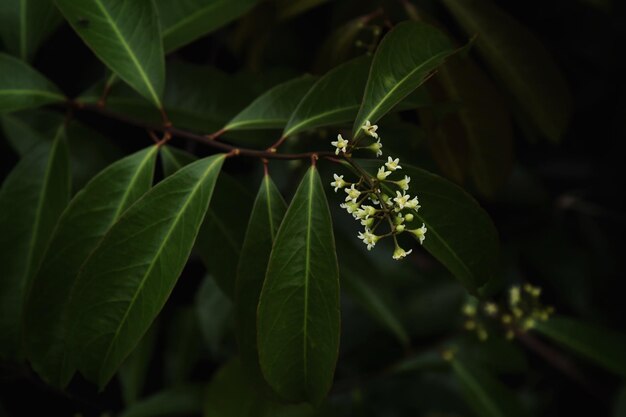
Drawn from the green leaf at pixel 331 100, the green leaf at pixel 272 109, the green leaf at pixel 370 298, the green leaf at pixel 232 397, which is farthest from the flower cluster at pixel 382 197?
the green leaf at pixel 232 397

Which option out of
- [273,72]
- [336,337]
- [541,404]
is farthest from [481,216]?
[541,404]

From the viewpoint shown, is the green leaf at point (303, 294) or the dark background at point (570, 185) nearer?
the green leaf at point (303, 294)

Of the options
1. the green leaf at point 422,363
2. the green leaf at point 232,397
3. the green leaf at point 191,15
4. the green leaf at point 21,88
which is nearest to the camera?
the green leaf at point 21,88

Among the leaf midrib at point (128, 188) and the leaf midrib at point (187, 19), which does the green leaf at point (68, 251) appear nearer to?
the leaf midrib at point (128, 188)

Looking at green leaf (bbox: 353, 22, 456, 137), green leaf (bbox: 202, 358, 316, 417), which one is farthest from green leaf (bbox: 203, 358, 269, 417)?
green leaf (bbox: 353, 22, 456, 137)

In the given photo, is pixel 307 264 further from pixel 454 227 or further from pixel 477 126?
pixel 477 126
